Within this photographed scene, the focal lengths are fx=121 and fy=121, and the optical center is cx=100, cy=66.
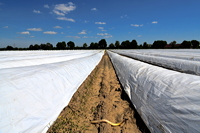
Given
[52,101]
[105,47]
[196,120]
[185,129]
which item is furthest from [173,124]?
[105,47]

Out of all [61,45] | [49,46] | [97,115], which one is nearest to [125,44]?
[61,45]

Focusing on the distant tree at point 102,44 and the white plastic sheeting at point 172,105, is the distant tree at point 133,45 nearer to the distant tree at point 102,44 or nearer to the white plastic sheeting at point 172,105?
the distant tree at point 102,44

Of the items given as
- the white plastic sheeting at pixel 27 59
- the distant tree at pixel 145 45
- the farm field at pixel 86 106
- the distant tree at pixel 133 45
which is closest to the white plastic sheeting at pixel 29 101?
the farm field at pixel 86 106

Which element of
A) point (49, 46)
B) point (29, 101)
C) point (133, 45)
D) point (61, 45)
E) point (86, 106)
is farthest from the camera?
point (133, 45)

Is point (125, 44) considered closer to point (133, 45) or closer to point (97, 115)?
point (133, 45)

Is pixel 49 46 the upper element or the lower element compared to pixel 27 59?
upper

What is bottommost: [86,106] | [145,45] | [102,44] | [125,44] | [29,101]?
[86,106]

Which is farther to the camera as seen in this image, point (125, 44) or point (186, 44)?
point (125, 44)

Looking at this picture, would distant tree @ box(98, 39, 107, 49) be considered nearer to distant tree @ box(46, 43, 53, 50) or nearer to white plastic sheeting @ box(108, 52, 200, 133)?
distant tree @ box(46, 43, 53, 50)

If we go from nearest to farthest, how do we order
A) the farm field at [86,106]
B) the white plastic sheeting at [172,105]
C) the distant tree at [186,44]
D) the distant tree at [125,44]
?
1. the white plastic sheeting at [172,105]
2. the farm field at [86,106]
3. the distant tree at [186,44]
4. the distant tree at [125,44]

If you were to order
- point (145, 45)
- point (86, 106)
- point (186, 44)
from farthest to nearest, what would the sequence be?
1. point (145, 45)
2. point (186, 44)
3. point (86, 106)

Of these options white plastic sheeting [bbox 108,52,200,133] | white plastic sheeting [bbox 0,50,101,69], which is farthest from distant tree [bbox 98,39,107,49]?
white plastic sheeting [bbox 108,52,200,133]

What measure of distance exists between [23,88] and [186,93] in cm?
242

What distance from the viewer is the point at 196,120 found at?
4.38 feet
